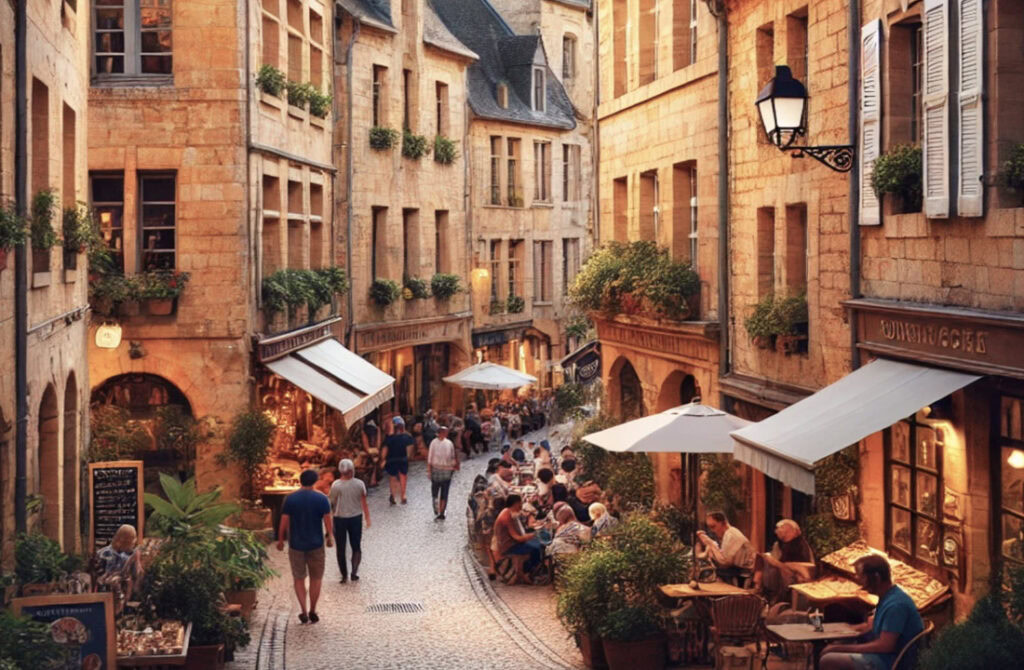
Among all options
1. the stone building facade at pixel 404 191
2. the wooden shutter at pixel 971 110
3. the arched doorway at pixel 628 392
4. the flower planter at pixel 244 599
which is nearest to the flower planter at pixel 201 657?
the flower planter at pixel 244 599

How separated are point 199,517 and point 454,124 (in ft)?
80.9

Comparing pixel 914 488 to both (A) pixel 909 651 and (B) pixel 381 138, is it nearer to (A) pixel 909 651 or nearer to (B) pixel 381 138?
(A) pixel 909 651

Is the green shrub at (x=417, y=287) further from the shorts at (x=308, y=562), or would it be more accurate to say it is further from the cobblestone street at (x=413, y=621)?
the shorts at (x=308, y=562)

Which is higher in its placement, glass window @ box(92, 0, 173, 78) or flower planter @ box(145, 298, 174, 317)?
glass window @ box(92, 0, 173, 78)

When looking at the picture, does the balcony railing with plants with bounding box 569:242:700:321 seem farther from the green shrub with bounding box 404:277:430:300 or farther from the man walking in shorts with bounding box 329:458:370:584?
the green shrub with bounding box 404:277:430:300

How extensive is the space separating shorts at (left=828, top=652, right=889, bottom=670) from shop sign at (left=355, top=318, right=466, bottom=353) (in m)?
22.5

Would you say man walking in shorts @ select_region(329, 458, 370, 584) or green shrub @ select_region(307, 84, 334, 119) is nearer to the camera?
man walking in shorts @ select_region(329, 458, 370, 584)

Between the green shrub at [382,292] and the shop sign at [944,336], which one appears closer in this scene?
the shop sign at [944,336]

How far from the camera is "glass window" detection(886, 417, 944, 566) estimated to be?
42.3ft

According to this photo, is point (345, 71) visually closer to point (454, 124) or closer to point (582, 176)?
point (454, 124)

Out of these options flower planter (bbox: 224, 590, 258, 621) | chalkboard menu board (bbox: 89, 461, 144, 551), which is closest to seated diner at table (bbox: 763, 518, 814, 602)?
flower planter (bbox: 224, 590, 258, 621)

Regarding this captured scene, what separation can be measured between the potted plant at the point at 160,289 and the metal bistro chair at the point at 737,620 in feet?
38.6

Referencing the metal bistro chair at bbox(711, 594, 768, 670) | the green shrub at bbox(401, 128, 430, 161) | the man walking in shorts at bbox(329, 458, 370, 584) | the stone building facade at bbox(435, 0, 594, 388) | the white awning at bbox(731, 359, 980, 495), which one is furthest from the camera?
the stone building facade at bbox(435, 0, 594, 388)

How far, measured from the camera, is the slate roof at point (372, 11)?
3114 cm
